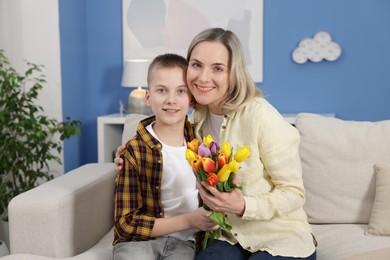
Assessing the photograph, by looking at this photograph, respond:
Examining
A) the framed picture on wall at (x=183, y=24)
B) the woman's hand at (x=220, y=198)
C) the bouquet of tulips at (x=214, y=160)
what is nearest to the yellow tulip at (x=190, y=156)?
the bouquet of tulips at (x=214, y=160)

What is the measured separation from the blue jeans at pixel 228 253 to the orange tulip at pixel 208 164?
46 cm

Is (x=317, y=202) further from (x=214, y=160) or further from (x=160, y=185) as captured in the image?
(x=214, y=160)

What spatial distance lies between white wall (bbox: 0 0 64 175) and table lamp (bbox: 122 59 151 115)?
54cm

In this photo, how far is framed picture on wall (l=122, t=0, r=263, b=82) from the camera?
13.4 ft

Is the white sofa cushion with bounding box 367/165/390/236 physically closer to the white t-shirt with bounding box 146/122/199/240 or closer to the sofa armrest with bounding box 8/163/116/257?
the white t-shirt with bounding box 146/122/199/240

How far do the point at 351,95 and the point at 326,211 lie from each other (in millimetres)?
2143

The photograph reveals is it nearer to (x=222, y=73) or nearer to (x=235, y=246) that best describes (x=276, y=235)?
(x=235, y=246)

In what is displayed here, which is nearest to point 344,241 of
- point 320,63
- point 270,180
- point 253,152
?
point 270,180

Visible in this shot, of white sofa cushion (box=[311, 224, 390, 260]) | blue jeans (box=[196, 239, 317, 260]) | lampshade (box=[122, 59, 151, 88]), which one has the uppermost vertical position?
lampshade (box=[122, 59, 151, 88])

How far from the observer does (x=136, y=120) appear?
90.9 inches

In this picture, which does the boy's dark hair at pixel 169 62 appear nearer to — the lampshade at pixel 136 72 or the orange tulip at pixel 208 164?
the orange tulip at pixel 208 164

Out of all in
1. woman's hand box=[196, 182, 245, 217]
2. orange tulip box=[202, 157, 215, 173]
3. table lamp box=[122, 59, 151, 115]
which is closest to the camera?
orange tulip box=[202, 157, 215, 173]

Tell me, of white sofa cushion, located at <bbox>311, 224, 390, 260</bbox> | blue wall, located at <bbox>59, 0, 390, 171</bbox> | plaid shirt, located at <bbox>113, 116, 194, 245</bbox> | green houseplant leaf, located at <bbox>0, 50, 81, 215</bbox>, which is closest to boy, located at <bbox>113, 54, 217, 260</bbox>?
plaid shirt, located at <bbox>113, 116, 194, 245</bbox>

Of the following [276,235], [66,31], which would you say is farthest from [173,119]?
[66,31]
